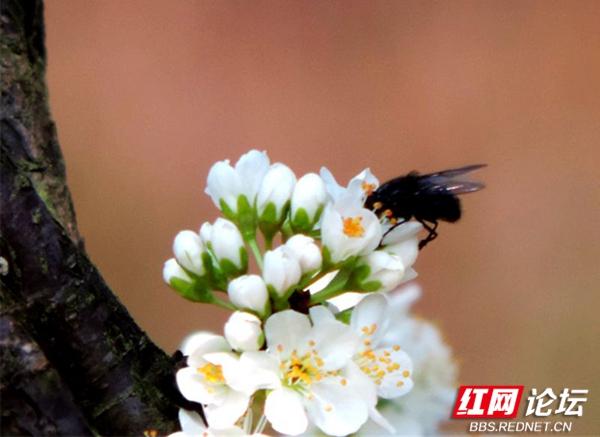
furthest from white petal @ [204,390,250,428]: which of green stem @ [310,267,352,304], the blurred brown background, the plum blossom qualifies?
the blurred brown background

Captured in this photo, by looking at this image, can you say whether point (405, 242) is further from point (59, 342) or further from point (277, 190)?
point (59, 342)

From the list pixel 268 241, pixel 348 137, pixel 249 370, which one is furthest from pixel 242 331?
pixel 348 137

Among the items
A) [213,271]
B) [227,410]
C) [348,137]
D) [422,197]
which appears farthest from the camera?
[348,137]

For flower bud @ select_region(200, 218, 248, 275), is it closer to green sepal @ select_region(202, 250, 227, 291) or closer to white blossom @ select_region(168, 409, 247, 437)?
green sepal @ select_region(202, 250, 227, 291)

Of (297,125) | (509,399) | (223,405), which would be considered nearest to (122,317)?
(223,405)

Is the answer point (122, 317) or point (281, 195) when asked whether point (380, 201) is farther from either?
point (122, 317)

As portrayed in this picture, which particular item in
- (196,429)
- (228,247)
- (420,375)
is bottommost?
(420,375)

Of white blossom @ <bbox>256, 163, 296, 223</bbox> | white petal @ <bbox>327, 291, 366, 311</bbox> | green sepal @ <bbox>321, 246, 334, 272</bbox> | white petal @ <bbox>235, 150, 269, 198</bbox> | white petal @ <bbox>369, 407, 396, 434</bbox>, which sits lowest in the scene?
white petal @ <bbox>369, 407, 396, 434</bbox>
